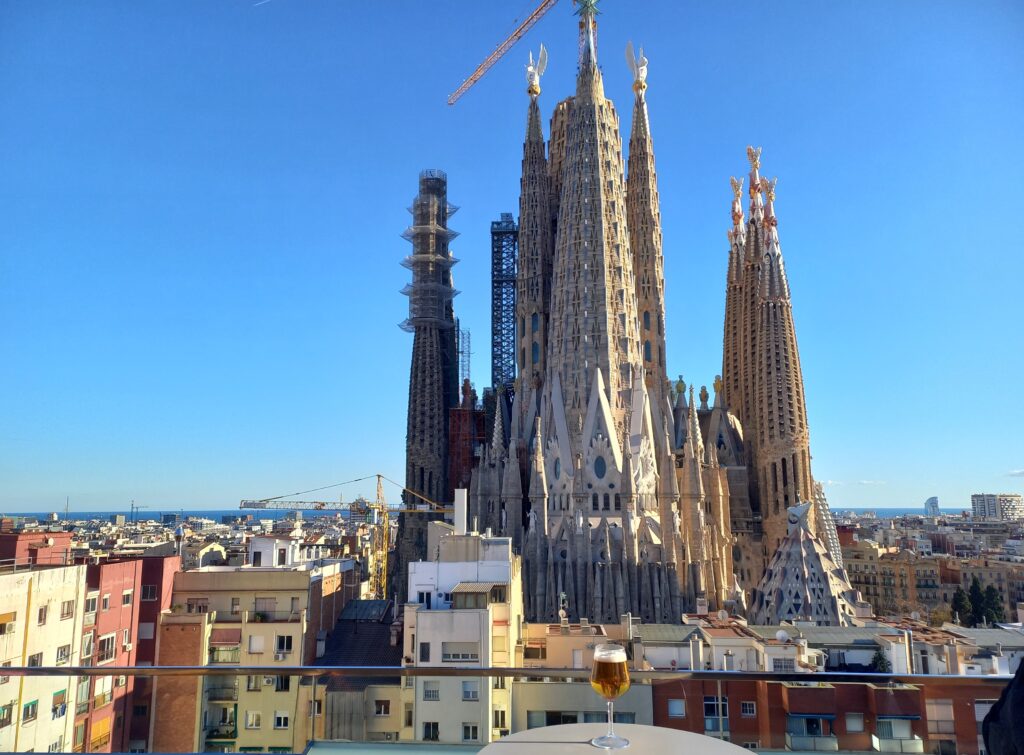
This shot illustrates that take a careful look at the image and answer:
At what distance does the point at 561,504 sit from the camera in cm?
3369

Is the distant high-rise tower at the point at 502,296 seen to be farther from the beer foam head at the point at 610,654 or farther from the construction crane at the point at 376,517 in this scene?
the beer foam head at the point at 610,654

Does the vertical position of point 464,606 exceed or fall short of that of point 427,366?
it falls short

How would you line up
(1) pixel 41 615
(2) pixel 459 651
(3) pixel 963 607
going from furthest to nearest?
(3) pixel 963 607, (2) pixel 459 651, (1) pixel 41 615

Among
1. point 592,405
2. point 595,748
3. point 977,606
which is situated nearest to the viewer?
point 595,748

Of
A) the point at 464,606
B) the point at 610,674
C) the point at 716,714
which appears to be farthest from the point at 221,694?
the point at 464,606

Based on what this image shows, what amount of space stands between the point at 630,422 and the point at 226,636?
20764 millimetres

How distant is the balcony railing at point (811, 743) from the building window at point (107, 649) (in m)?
16.9

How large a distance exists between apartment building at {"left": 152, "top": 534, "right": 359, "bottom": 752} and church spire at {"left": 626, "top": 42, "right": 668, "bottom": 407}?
1980 cm

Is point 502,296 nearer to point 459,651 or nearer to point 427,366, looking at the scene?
point 427,366

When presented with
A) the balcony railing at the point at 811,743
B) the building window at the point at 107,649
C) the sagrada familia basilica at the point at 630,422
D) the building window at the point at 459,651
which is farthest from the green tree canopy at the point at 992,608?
the balcony railing at the point at 811,743

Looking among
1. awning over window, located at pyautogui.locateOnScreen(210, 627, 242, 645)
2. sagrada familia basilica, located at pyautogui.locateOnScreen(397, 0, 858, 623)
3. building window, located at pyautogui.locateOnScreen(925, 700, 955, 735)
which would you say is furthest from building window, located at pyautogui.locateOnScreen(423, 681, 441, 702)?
sagrada familia basilica, located at pyautogui.locateOnScreen(397, 0, 858, 623)

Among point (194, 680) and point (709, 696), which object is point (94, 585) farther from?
point (709, 696)

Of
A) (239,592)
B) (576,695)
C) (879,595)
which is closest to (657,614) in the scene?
(239,592)

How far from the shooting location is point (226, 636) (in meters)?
18.9
